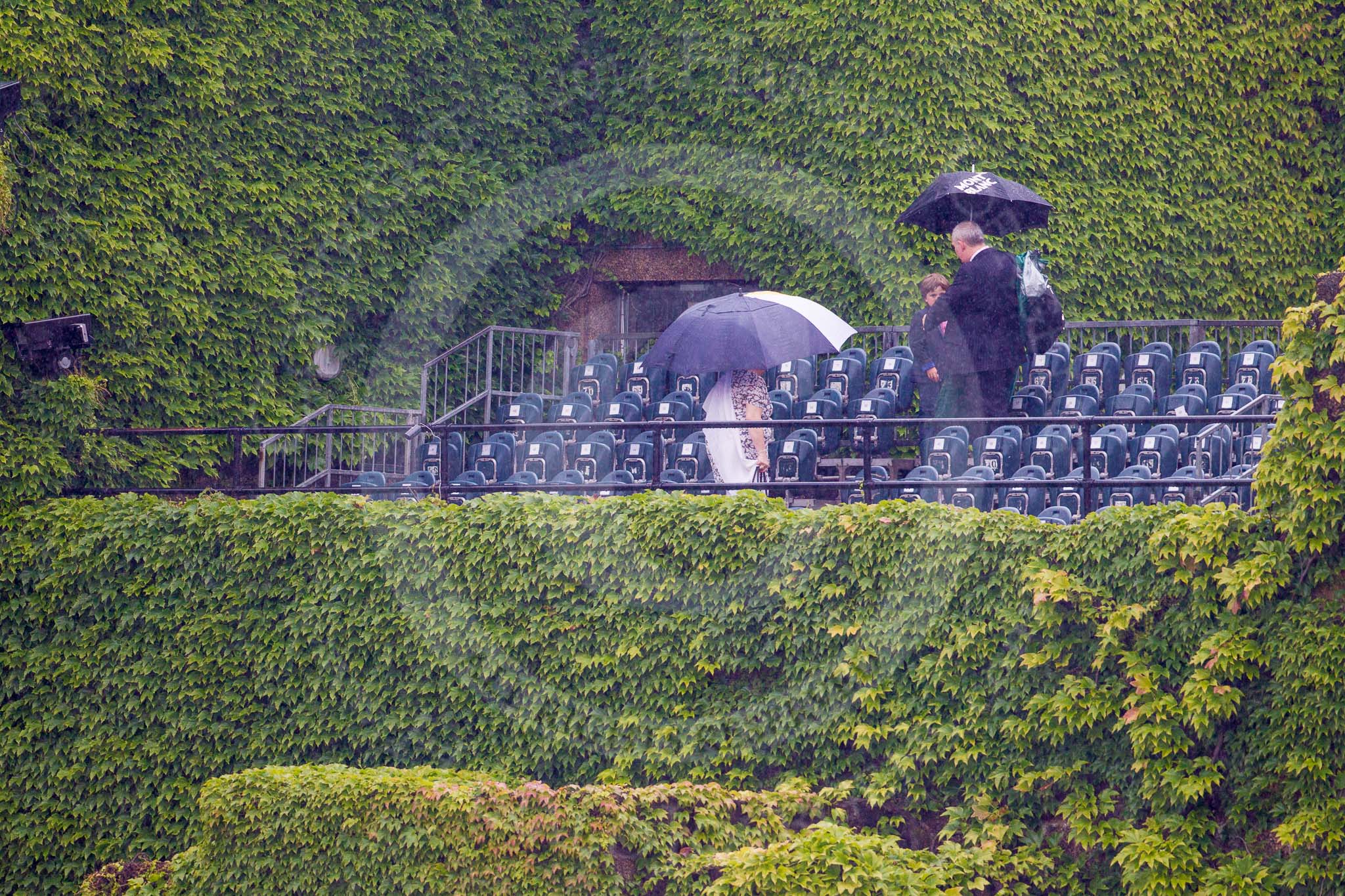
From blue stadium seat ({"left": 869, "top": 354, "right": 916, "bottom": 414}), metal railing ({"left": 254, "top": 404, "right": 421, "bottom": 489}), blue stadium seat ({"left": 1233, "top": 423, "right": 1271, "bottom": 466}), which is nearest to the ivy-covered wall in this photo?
metal railing ({"left": 254, "top": 404, "right": 421, "bottom": 489})

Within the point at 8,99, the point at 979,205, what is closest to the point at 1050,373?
the point at 979,205

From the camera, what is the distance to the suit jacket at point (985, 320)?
33.0 feet

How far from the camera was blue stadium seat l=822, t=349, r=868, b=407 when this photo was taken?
43.4 ft

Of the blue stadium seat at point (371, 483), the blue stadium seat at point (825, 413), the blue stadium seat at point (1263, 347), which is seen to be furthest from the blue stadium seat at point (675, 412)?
the blue stadium seat at point (1263, 347)

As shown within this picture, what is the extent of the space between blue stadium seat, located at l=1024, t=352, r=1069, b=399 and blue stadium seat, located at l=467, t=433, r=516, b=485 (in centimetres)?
441

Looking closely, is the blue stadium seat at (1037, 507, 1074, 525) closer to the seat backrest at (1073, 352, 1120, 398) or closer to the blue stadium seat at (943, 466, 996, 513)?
the blue stadium seat at (943, 466, 996, 513)

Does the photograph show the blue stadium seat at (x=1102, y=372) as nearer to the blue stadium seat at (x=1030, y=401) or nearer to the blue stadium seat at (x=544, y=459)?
the blue stadium seat at (x=1030, y=401)

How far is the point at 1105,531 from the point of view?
8281 millimetres

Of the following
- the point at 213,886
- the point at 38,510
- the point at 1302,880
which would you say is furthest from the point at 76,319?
the point at 1302,880

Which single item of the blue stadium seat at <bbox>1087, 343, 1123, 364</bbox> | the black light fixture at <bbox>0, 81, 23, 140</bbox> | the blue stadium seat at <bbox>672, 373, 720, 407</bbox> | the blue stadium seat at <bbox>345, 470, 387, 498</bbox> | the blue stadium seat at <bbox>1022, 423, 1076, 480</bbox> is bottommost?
the blue stadium seat at <bbox>345, 470, 387, 498</bbox>

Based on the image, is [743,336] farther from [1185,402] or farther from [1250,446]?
[1250,446]

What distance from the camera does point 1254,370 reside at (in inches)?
484

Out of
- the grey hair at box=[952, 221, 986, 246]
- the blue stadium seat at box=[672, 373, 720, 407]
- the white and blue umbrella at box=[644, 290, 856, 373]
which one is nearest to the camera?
the grey hair at box=[952, 221, 986, 246]

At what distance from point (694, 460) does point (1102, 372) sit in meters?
3.71
